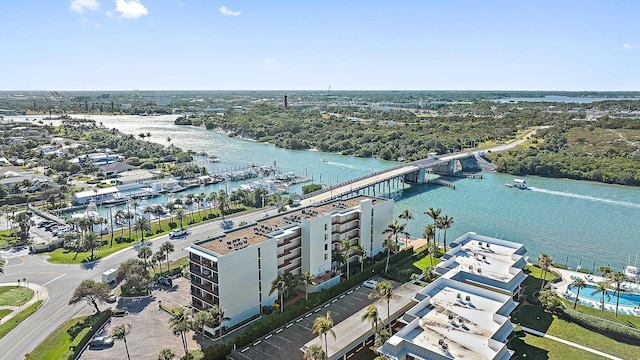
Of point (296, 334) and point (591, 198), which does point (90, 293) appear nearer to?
point (296, 334)

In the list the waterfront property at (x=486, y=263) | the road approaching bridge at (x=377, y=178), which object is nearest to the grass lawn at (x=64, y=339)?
the waterfront property at (x=486, y=263)

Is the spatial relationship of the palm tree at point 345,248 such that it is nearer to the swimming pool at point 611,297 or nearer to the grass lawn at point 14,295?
the swimming pool at point 611,297

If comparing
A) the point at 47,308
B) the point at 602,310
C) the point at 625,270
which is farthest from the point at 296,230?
the point at 625,270

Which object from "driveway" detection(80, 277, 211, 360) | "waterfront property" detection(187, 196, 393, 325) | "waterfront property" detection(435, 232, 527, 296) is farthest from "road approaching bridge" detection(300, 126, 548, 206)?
"driveway" detection(80, 277, 211, 360)

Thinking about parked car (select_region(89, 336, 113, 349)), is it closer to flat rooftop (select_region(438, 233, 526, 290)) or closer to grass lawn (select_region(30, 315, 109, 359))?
grass lawn (select_region(30, 315, 109, 359))

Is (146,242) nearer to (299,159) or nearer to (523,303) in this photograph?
(523,303)
